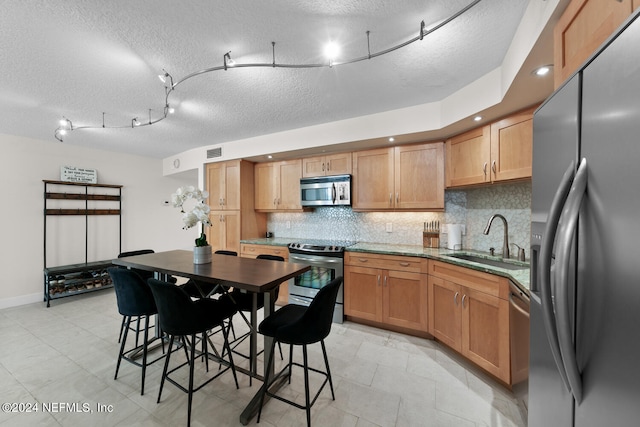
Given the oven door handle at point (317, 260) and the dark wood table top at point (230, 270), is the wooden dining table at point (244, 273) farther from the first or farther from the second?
the oven door handle at point (317, 260)

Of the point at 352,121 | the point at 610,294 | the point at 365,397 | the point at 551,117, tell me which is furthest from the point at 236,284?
the point at 352,121

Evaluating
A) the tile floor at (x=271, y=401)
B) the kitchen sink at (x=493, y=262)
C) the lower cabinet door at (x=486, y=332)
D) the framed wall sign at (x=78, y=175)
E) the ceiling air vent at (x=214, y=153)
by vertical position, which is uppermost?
the ceiling air vent at (x=214, y=153)

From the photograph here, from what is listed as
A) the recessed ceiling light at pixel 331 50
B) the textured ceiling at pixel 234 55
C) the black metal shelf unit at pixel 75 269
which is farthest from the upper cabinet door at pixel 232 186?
the recessed ceiling light at pixel 331 50

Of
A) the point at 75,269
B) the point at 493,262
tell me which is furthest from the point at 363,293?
the point at 75,269

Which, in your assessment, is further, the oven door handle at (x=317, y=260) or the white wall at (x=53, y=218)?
the white wall at (x=53, y=218)

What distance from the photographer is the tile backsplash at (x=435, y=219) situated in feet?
8.01

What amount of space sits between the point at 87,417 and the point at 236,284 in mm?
1417

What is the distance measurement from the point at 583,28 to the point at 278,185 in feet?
11.3

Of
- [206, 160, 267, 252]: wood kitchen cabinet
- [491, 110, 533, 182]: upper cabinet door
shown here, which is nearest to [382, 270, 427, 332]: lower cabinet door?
[491, 110, 533, 182]: upper cabinet door

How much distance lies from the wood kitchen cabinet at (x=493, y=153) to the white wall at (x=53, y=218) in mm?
5080

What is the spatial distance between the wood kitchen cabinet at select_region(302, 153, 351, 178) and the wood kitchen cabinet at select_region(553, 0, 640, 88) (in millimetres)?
2358

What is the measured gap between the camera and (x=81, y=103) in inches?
103

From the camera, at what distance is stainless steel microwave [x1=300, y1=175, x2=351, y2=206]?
10.9 ft

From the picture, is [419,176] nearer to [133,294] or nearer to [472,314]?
[472,314]
